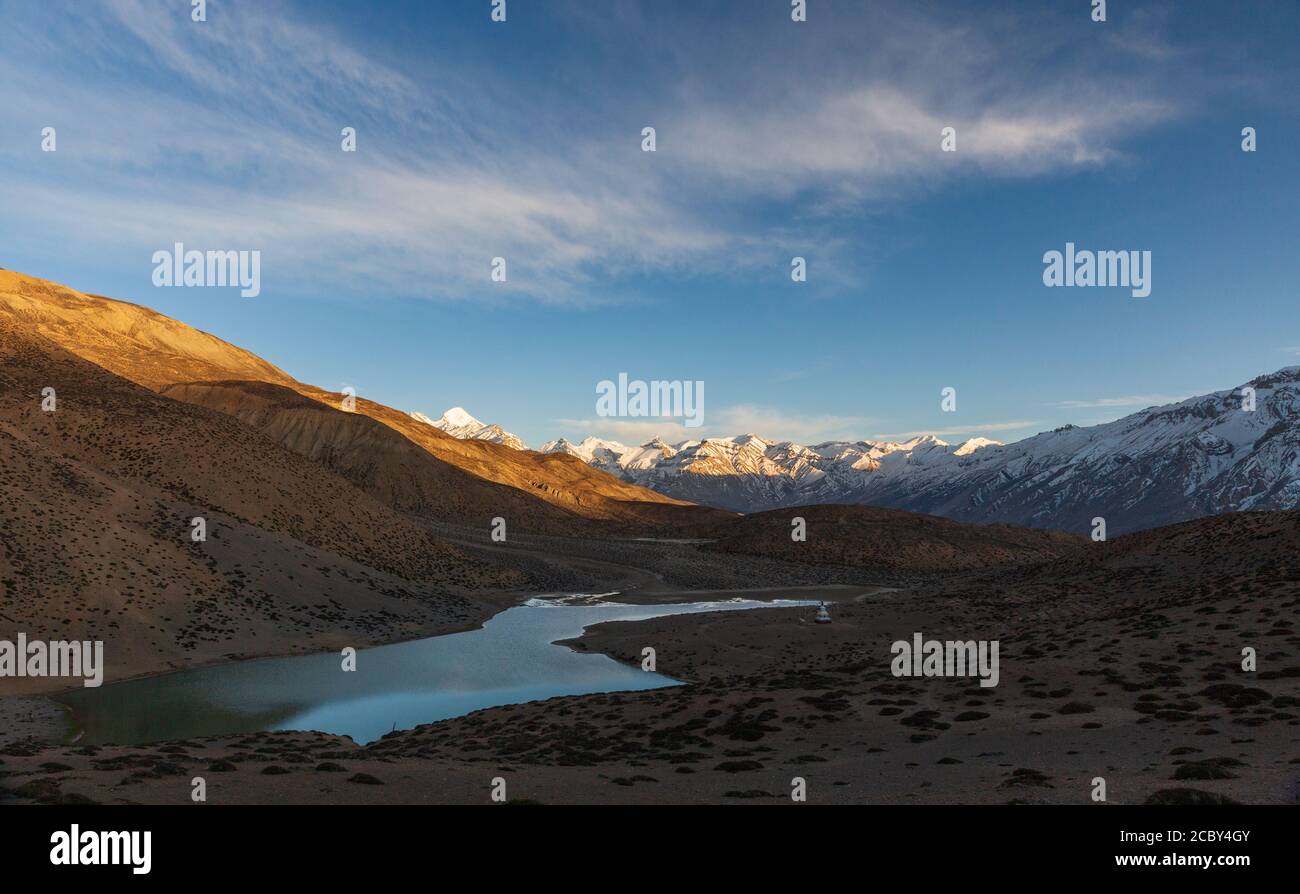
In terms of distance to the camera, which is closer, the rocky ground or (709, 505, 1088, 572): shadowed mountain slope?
the rocky ground

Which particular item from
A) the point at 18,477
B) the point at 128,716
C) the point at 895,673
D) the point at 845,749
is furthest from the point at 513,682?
the point at 18,477

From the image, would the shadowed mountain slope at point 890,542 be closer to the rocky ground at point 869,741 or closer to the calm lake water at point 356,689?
the calm lake water at point 356,689

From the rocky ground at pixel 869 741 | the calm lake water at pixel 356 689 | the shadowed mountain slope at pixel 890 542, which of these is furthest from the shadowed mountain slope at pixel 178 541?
the shadowed mountain slope at pixel 890 542

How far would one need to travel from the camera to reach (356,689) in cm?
3672

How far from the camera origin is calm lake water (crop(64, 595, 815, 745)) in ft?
97.3

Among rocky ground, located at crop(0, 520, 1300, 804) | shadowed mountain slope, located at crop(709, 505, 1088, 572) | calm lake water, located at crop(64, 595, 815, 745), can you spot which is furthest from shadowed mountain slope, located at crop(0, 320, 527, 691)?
shadowed mountain slope, located at crop(709, 505, 1088, 572)

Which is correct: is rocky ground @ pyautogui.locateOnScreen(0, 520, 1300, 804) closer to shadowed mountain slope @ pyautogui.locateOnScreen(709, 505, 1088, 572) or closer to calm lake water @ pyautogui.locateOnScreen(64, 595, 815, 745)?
calm lake water @ pyautogui.locateOnScreen(64, 595, 815, 745)

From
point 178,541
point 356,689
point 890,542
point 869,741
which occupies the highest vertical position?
point 178,541

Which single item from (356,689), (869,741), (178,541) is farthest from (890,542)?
(869,741)

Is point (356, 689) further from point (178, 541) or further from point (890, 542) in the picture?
point (890, 542)
